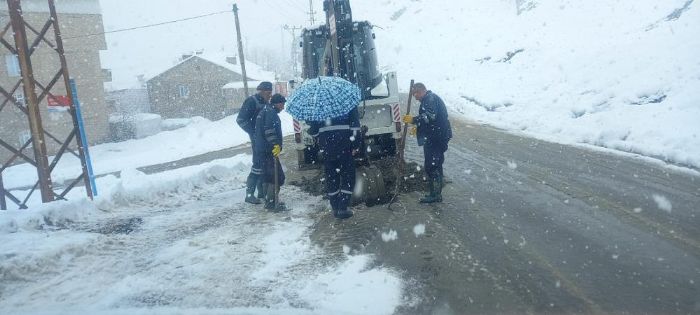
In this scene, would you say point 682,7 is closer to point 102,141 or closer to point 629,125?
point 629,125

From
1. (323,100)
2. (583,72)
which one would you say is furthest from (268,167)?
(583,72)

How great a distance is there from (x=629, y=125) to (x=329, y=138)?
9245 mm

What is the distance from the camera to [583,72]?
1842 cm

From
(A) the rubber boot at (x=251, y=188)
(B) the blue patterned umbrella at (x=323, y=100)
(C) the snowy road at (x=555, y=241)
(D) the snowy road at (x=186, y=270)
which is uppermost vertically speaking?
(B) the blue patterned umbrella at (x=323, y=100)

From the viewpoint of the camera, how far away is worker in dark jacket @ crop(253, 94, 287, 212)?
266 inches

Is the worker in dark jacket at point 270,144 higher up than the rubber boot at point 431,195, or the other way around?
the worker in dark jacket at point 270,144

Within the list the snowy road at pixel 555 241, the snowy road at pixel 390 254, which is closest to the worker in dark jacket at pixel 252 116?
the snowy road at pixel 390 254

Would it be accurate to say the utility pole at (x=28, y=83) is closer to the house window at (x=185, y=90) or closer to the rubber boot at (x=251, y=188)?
the rubber boot at (x=251, y=188)

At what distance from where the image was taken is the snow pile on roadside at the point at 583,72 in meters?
11.3

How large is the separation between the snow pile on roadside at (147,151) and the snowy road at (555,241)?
629 inches

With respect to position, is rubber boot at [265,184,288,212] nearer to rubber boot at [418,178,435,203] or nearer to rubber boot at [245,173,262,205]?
rubber boot at [245,173,262,205]

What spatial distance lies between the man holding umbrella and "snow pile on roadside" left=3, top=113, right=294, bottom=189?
1580cm

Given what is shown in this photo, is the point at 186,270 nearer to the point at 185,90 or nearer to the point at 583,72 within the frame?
the point at 583,72

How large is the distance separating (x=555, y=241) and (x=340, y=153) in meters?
2.88
